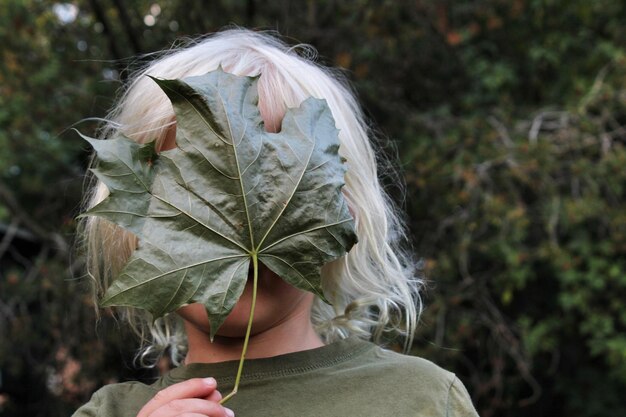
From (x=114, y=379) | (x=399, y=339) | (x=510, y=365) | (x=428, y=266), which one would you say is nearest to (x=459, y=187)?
(x=428, y=266)

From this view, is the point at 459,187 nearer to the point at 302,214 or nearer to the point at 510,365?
the point at 510,365

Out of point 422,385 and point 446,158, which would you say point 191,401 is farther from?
point 446,158

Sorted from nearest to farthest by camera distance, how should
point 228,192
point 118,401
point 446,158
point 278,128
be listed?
1. point 228,192
2. point 278,128
3. point 118,401
4. point 446,158

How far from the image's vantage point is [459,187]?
382cm

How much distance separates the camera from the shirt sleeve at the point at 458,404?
1.35 meters

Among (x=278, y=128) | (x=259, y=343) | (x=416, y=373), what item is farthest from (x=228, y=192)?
(x=416, y=373)

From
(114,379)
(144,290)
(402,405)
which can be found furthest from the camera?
(114,379)

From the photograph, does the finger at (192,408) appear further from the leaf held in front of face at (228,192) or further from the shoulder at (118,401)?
the shoulder at (118,401)

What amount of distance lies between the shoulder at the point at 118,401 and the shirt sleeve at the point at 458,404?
0.52 meters

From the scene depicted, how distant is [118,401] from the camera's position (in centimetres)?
144

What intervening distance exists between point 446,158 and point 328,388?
9.26 ft

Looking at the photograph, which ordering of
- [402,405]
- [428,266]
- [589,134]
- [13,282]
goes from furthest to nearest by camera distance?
[13,282] < [589,134] < [428,266] < [402,405]

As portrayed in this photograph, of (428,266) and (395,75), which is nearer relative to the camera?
(428,266)

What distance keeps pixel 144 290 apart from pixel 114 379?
339 cm
